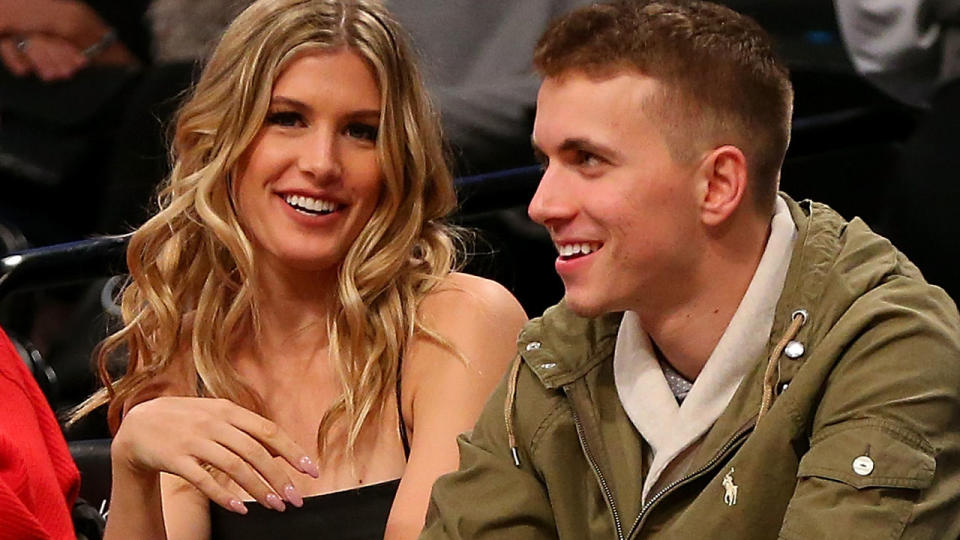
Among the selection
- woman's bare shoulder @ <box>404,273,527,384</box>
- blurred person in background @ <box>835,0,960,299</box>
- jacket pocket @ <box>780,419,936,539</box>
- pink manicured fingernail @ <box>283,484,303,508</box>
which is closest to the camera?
jacket pocket @ <box>780,419,936,539</box>

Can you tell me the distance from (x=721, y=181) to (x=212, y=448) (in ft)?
2.38

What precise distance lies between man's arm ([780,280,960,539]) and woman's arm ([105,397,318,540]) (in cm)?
66

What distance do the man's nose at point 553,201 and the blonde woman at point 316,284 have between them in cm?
49

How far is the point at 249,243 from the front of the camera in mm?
2406

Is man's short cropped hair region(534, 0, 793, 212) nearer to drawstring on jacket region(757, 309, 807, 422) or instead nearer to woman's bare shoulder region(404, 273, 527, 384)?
drawstring on jacket region(757, 309, 807, 422)

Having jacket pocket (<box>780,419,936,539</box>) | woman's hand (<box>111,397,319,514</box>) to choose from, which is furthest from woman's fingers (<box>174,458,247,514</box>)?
jacket pocket (<box>780,419,936,539</box>)

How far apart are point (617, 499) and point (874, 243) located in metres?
0.42

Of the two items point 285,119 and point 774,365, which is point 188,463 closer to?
point 285,119

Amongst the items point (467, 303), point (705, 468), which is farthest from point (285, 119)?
point (705, 468)

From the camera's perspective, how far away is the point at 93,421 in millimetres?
2738

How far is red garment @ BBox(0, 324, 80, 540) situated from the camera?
1.88 metres

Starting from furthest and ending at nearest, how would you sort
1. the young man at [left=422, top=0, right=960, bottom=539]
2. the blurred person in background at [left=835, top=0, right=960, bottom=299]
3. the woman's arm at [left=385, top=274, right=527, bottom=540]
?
the blurred person in background at [left=835, top=0, right=960, bottom=299], the woman's arm at [left=385, top=274, right=527, bottom=540], the young man at [left=422, top=0, right=960, bottom=539]

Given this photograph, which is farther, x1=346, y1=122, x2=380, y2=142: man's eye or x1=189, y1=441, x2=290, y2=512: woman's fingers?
x1=346, y1=122, x2=380, y2=142: man's eye

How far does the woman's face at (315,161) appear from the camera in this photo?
2.32 m
